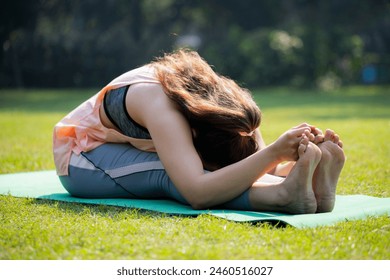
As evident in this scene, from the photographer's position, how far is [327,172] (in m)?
3.08

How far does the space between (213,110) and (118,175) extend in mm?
772

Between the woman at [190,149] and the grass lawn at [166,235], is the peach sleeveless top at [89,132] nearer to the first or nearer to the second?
the woman at [190,149]

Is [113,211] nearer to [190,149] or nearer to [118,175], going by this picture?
[118,175]

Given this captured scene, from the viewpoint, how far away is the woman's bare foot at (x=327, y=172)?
306cm

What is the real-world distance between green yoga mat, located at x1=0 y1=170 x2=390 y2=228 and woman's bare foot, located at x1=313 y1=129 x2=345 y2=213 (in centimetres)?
8

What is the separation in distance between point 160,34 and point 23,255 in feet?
73.4

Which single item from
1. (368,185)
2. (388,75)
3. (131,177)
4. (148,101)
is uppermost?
(148,101)

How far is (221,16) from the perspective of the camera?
25.2 m

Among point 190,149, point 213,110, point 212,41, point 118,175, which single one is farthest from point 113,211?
point 212,41

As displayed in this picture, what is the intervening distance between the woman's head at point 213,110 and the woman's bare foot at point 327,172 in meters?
0.39

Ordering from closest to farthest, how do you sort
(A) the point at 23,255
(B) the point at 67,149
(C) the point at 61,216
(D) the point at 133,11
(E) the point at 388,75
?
(A) the point at 23,255 < (C) the point at 61,216 < (B) the point at 67,149 < (E) the point at 388,75 < (D) the point at 133,11

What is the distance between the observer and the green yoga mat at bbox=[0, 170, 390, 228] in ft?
9.40
